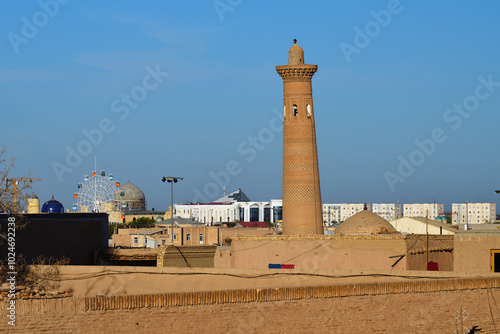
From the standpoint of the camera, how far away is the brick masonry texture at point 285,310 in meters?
14.9

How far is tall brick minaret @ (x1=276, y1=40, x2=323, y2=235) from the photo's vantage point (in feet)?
138

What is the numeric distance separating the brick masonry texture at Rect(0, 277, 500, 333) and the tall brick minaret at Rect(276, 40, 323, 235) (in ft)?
76.0

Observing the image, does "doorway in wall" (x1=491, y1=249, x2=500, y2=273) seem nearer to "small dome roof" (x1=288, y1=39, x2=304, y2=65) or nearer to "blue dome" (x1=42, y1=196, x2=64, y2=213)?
"small dome roof" (x1=288, y1=39, x2=304, y2=65)

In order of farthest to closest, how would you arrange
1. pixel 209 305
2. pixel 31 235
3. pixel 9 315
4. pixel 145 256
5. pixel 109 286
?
pixel 145 256, pixel 31 235, pixel 109 286, pixel 209 305, pixel 9 315

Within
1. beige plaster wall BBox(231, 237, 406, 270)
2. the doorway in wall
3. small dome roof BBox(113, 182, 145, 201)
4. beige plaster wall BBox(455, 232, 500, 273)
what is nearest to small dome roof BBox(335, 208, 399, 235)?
beige plaster wall BBox(231, 237, 406, 270)


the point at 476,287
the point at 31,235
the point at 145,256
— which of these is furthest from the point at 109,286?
the point at 145,256

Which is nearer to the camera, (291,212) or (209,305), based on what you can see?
(209,305)

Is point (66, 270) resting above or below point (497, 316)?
above

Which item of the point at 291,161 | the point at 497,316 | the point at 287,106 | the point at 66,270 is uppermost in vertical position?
the point at 287,106

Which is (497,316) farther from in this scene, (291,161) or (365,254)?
(291,161)

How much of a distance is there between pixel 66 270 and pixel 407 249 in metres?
16.4

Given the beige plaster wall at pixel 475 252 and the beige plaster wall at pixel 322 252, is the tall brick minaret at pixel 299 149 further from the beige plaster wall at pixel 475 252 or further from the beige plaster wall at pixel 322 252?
the beige plaster wall at pixel 475 252

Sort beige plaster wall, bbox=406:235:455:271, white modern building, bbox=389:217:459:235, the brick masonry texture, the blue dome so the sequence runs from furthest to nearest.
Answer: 1. white modern building, bbox=389:217:459:235
2. the blue dome
3. beige plaster wall, bbox=406:235:455:271
4. the brick masonry texture

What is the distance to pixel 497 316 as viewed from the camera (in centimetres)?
1925
